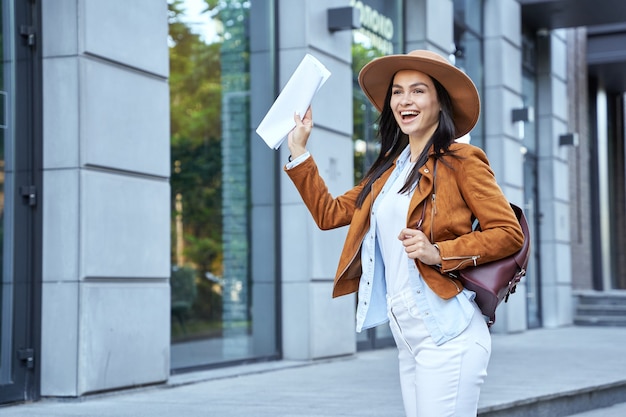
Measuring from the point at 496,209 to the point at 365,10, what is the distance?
8586 mm

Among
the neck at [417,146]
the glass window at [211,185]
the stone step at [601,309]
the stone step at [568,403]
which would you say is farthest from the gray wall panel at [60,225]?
the stone step at [601,309]

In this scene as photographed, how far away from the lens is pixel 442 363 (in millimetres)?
3064

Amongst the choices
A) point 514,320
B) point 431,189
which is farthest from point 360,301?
point 514,320

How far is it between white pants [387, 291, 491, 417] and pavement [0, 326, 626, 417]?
9.81 feet

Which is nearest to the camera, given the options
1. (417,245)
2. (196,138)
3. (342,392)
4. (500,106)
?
(417,245)

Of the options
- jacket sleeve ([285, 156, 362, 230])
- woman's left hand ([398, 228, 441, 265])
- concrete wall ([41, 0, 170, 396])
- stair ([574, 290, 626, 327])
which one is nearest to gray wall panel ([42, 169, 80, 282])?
concrete wall ([41, 0, 170, 396])

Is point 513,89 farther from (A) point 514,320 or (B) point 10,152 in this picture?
(B) point 10,152

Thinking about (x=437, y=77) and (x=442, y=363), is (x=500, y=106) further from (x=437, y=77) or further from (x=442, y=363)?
(x=442, y=363)

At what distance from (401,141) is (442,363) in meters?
0.81

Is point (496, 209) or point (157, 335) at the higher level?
point (496, 209)

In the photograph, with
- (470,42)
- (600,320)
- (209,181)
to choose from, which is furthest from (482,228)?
(600,320)

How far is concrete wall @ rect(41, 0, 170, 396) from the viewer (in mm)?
6703

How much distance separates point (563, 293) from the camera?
1767 centimetres

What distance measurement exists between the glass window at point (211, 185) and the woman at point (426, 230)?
5.17 metres
